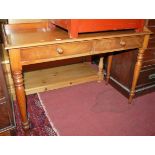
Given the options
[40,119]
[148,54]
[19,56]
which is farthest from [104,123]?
[19,56]

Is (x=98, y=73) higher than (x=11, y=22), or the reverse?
(x=11, y=22)

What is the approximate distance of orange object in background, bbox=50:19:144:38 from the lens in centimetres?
128

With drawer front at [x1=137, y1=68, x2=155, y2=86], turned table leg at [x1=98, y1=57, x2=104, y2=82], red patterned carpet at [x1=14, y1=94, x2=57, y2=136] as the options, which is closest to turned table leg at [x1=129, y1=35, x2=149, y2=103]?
drawer front at [x1=137, y1=68, x2=155, y2=86]

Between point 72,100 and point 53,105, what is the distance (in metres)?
0.23

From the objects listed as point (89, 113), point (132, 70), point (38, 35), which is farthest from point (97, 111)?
point (38, 35)

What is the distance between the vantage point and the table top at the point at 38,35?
3.88ft

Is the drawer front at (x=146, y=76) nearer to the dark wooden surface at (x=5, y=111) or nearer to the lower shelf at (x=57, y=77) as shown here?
the lower shelf at (x=57, y=77)

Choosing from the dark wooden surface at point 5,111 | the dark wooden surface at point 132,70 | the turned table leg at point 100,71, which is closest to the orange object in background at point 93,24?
the dark wooden surface at point 132,70

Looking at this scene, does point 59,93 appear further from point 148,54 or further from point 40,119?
point 148,54

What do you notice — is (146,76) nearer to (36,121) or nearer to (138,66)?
(138,66)

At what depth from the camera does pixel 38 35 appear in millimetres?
1366

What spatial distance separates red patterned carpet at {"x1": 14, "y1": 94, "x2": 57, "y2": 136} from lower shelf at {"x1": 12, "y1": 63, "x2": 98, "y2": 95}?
6.2 inches

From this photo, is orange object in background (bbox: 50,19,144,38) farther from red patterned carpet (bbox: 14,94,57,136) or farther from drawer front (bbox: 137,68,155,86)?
red patterned carpet (bbox: 14,94,57,136)

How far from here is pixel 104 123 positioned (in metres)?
1.69
